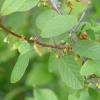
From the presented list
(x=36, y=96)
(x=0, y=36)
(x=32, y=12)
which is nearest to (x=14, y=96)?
(x=32, y=12)

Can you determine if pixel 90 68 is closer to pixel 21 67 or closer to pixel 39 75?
pixel 21 67

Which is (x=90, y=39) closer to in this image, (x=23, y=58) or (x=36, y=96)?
(x=23, y=58)

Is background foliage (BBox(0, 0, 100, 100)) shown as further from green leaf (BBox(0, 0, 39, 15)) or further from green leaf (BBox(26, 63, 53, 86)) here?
green leaf (BBox(26, 63, 53, 86))

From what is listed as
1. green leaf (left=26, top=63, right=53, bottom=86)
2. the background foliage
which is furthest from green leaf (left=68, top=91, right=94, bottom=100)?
green leaf (left=26, top=63, right=53, bottom=86)

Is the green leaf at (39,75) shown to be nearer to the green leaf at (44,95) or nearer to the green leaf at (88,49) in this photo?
the green leaf at (44,95)

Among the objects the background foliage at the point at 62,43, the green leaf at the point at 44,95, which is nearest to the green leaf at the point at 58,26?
the background foliage at the point at 62,43
